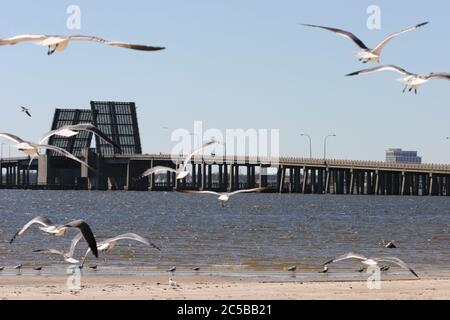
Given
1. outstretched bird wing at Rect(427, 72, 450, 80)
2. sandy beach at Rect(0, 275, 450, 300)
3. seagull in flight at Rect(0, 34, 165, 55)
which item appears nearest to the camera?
seagull in flight at Rect(0, 34, 165, 55)

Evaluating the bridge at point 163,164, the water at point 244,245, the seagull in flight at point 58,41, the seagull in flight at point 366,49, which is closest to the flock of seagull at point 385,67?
the seagull in flight at point 366,49

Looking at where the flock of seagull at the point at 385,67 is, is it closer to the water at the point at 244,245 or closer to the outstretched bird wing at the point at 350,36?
the outstretched bird wing at the point at 350,36

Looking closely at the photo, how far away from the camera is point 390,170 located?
558ft

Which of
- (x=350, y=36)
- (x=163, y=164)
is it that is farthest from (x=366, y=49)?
(x=163, y=164)

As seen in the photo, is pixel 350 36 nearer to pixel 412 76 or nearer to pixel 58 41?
pixel 412 76

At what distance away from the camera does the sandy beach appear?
24.7m

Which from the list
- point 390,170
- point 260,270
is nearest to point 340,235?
point 260,270

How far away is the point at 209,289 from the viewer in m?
26.8

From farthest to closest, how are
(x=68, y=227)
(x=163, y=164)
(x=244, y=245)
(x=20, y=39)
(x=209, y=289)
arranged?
(x=163, y=164) < (x=244, y=245) < (x=209, y=289) < (x=68, y=227) < (x=20, y=39)

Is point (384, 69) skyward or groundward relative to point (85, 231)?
skyward

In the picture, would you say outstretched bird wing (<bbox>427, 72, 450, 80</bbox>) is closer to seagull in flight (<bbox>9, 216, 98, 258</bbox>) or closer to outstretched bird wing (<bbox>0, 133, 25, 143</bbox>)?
seagull in flight (<bbox>9, 216, 98, 258</bbox>)

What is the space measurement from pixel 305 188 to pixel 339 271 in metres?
158

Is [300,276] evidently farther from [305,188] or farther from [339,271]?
[305,188]


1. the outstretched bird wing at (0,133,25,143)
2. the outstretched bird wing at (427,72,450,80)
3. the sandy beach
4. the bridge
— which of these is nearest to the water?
the sandy beach
